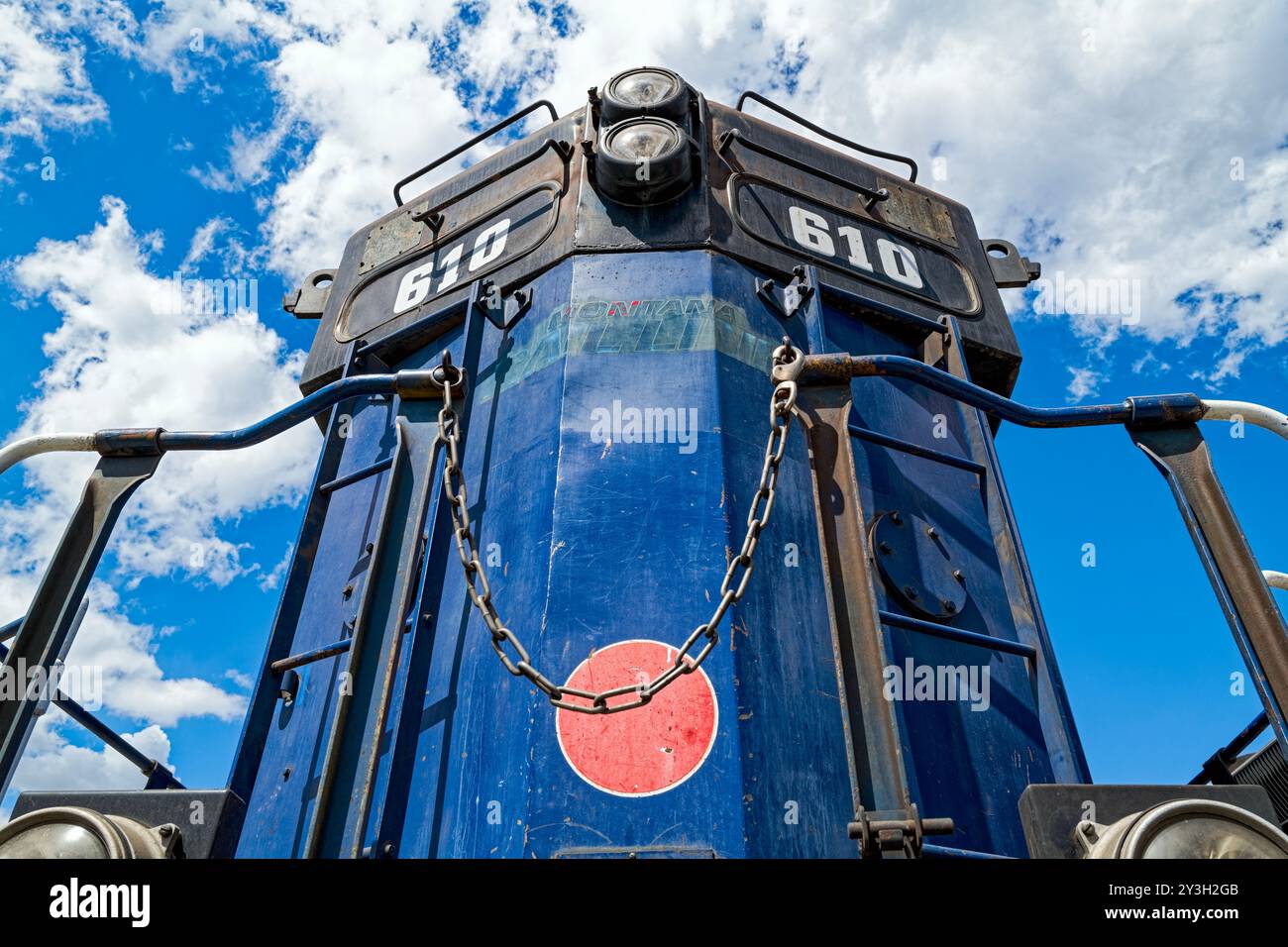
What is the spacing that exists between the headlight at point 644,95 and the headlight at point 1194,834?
420 centimetres

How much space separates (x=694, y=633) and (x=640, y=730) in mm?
522

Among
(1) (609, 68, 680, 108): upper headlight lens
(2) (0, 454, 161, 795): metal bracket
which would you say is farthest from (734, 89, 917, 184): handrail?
(2) (0, 454, 161, 795): metal bracket

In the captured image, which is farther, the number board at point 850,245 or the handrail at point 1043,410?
the number board at point 850,245

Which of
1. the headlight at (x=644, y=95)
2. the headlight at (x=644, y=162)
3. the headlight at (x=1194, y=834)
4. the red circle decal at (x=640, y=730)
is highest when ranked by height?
the headlight at (x=644, y=95)

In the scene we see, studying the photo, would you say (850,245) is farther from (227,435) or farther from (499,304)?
(227,435)

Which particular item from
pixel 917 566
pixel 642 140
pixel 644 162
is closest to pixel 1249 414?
pixel 917 566

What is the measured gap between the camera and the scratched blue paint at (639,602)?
3123 millimetres

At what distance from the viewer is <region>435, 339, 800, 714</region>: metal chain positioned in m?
2.49

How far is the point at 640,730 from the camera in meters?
3.22

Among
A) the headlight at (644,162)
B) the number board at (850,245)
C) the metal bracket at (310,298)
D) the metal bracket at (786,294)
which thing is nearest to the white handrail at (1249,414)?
the metal bracket at (786,294)

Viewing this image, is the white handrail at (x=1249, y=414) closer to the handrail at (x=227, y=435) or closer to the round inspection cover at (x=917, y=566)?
the round inspection cover at (x=917, y=566)

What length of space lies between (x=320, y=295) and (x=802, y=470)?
4002 mm

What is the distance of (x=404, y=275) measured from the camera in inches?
229
